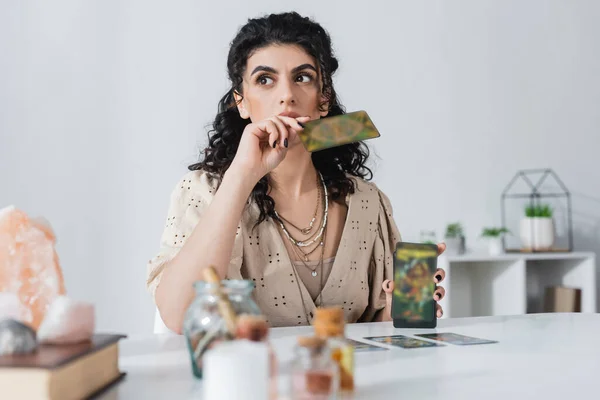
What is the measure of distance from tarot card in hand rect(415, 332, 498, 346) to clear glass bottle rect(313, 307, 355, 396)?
419 mm

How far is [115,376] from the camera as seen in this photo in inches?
31.2

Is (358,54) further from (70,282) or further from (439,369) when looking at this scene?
(439,369)

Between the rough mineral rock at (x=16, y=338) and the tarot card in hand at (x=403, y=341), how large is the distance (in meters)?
0.58

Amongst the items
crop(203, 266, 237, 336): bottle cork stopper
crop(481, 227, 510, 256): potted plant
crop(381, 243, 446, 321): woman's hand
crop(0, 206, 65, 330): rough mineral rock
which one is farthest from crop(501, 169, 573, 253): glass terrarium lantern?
crop(203, 266, 237, 336): bottle cork stopper

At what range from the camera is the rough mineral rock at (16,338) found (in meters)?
0.65

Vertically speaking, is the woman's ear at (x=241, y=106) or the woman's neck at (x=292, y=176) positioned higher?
the woman's ear at (x=241, y=106)

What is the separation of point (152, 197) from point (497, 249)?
168cm

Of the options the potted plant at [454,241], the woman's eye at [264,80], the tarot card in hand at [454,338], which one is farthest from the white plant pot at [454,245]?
the tarot card in hand at [454,338]

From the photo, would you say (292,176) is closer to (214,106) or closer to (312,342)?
(312,342)

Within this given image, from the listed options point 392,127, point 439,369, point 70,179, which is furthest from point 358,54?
point 439,369

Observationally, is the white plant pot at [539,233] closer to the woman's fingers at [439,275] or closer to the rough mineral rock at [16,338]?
the woman's fingers at [439,275]

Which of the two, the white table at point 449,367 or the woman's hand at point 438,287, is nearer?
the white table at point 449,367

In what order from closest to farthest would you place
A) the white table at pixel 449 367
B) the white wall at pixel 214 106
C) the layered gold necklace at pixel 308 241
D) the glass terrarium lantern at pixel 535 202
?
the white table at pixel 449 367 → the layered gold necklace at pixel 308 241 → the white wall at pixel 214 106 → the glass terrarium lantern at pixel 535 202

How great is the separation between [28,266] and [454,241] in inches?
99.1
